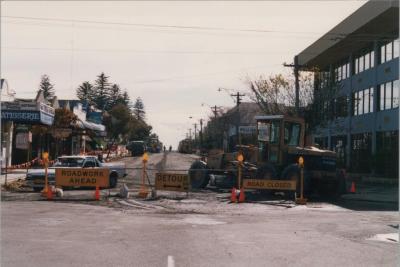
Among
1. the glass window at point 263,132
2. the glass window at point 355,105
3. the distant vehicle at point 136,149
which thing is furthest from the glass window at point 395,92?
the distant vehicle at point 136,149

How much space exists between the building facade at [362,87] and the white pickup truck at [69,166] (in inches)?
720

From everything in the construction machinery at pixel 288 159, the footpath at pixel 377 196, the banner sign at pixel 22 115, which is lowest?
the footpath at pixel 377 196

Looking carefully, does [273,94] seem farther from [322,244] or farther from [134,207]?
[322,244]

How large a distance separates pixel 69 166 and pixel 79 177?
3941 mm

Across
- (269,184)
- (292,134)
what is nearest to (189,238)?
(269,184)

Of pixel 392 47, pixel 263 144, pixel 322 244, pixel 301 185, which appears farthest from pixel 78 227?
pixel 392 47

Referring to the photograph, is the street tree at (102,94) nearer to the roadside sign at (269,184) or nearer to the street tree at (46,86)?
the street tree at (46,86)

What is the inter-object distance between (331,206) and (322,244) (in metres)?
10.2

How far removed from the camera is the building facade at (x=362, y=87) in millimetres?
41781

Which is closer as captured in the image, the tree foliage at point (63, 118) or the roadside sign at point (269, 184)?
the roadside sign at point (269, 184)

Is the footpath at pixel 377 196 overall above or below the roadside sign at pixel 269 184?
below

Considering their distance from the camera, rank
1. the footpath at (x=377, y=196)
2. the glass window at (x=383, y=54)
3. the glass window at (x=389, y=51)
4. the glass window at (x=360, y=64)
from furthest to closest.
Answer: the glass window at (x=360, y=64)
the glass window at (x=383, y=54)
the glass window at (x=389, y=51)
the footpath at (x=377, y=196)

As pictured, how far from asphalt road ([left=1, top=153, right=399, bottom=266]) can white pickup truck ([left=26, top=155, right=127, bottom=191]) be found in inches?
134

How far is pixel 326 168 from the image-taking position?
24.9m
